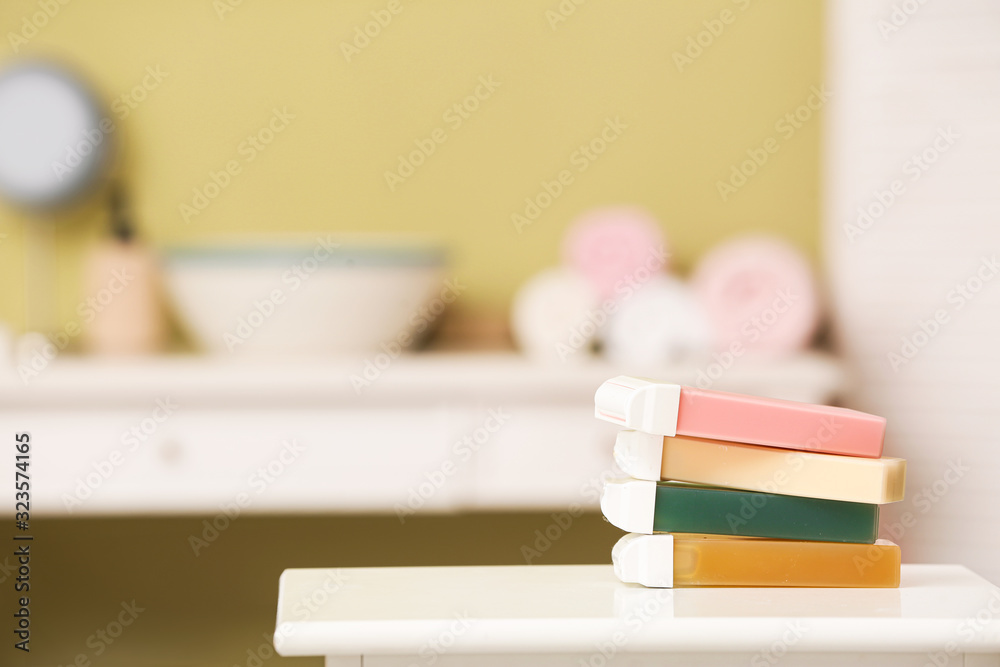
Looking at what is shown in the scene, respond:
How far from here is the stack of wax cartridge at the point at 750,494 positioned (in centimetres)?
62

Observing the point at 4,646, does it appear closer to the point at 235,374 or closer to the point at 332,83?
the point at 235,374

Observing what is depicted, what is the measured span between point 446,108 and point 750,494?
1127 millimetres

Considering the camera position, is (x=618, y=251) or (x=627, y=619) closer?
(x=627, y=619)

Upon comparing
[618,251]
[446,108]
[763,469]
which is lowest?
Result: [763,469]

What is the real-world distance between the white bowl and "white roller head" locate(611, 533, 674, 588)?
78cm

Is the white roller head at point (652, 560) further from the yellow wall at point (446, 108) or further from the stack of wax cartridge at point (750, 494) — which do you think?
the yellow wall at point (446, 108)

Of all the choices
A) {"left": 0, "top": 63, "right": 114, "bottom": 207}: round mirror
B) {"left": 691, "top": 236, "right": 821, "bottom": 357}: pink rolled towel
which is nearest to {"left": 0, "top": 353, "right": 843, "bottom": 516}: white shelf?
{"left": 691, "top": 236, "right": 821, "bottom": 357}: pink rolled towel

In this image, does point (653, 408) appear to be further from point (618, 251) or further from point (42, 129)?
point (42, 129)

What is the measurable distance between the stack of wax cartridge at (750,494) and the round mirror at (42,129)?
119cm

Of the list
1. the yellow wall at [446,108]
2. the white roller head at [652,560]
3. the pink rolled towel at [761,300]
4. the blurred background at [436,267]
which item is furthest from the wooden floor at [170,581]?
the white roller head at [652,560]

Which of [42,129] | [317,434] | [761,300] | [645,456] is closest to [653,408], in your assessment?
[645,456]

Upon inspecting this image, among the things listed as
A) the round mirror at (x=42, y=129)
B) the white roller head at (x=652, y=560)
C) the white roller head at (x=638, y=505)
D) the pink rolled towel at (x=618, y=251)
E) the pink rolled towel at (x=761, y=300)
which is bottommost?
the white roller head at (x=652, y=560)

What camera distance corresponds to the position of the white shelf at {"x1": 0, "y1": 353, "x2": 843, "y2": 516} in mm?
1236

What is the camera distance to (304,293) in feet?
4.33
